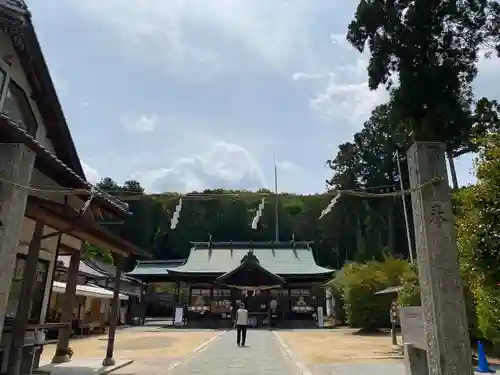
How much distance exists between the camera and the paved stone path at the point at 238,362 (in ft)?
34.5

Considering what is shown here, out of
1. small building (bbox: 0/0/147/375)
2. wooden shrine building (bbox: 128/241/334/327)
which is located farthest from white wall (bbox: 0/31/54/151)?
wooden shrine building (bbox: 128/241/334/327)

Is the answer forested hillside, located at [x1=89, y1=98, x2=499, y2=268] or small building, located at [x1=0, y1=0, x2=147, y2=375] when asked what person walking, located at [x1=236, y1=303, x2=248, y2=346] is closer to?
small building, located at [x1=0, y1=0, x2=147, y2=375]

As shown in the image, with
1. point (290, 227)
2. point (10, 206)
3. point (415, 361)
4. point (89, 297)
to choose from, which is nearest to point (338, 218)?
point (290, 227)

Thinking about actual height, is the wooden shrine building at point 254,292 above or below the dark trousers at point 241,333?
above

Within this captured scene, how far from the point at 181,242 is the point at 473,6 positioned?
48.3 meters

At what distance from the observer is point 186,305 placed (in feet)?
108

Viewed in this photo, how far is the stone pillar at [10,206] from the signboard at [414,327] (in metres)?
6.01

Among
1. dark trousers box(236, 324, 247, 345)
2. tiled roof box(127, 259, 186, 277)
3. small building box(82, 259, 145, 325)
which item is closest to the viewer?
dark trousers box(236, 324, 247, 345)

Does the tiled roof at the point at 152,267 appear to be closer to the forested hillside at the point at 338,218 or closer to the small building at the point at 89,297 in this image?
the small building at the point at 89,297

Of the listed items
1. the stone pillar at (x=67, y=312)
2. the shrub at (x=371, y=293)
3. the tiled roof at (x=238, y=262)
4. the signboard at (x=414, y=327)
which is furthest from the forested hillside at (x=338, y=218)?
the signboard at (x=414, y=327)

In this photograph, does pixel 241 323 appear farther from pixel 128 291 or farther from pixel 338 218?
pixel 338 218

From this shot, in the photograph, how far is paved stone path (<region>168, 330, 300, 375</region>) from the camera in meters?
10.5

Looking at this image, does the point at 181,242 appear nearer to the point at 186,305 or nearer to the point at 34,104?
the point at 186,305

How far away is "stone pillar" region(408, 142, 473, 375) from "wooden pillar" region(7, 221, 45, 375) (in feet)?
21.8
